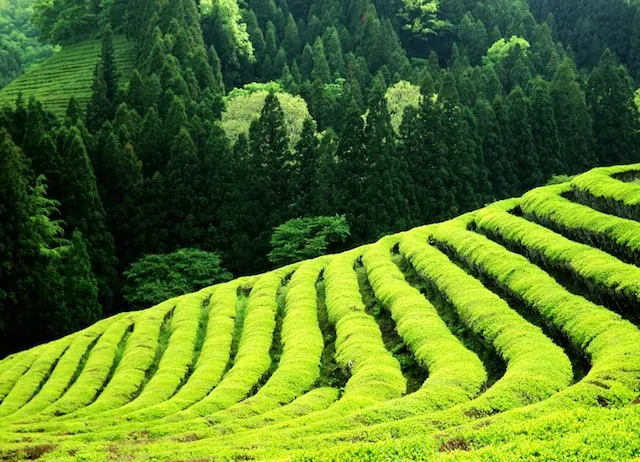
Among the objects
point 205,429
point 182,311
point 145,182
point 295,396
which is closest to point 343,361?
point 295,396

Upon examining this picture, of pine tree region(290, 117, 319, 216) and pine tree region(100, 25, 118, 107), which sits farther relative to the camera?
pine tree region(100, 25, 118, 107)

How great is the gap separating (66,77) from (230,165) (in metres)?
38.7

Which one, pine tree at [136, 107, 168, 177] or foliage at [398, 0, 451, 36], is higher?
foliage at [398, 0, 451, 36]

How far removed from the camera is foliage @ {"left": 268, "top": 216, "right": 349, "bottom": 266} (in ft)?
159

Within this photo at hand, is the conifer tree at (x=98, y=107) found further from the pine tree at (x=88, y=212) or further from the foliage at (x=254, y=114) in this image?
the pine tree at (x=88, y=212)

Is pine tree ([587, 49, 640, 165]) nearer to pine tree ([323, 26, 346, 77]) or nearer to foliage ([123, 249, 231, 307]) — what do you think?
pine tree ([323, 26, 346, 77])

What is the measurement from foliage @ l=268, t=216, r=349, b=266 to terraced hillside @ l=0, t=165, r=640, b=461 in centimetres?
1250

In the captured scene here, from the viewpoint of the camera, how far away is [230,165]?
180 feet

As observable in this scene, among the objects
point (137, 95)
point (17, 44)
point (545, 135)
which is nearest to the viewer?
point (545, 135)

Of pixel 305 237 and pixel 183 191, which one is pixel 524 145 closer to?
pixel 305 237

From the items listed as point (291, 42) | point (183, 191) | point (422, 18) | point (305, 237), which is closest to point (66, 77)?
point (291, 42)

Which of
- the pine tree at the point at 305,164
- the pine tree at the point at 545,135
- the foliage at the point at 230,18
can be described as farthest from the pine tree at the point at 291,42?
the pine tree at the point at 305,164

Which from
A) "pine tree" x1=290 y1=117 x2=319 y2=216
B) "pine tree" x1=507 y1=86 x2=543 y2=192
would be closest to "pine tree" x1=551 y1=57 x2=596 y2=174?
"pine tree" x1=507 y1=86 x2=543 y2=192

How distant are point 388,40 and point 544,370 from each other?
78.4 meters
